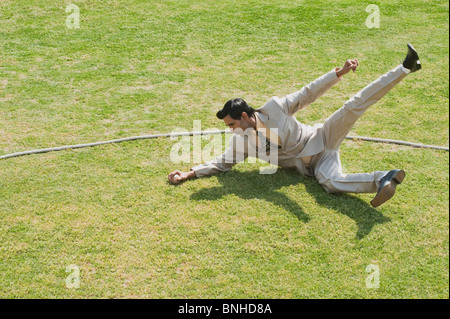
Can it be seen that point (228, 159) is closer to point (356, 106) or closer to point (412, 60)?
point (356, 106)

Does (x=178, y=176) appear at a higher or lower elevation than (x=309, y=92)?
lower

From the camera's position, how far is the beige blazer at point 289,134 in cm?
491

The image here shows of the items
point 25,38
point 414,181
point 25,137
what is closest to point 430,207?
point 414,181

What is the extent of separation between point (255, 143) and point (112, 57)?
12.9 ft

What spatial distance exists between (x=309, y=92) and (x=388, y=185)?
120 cm

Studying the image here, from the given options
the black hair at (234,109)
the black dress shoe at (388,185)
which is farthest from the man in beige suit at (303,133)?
the black dress shoe at (388,185)

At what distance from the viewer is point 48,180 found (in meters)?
5.17

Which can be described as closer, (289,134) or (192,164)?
(289,134)

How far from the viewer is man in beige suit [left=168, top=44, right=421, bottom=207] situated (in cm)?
472

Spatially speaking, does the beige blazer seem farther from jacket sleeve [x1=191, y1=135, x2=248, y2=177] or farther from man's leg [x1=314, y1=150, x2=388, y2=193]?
man's leg [x1=314, y1=150, x2=388, y2=193]

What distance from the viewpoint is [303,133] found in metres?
Answer: 5.07

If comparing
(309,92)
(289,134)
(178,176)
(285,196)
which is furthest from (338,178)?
(178,176)

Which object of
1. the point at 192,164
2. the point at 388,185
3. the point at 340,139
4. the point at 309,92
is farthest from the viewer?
the point at 192,164
